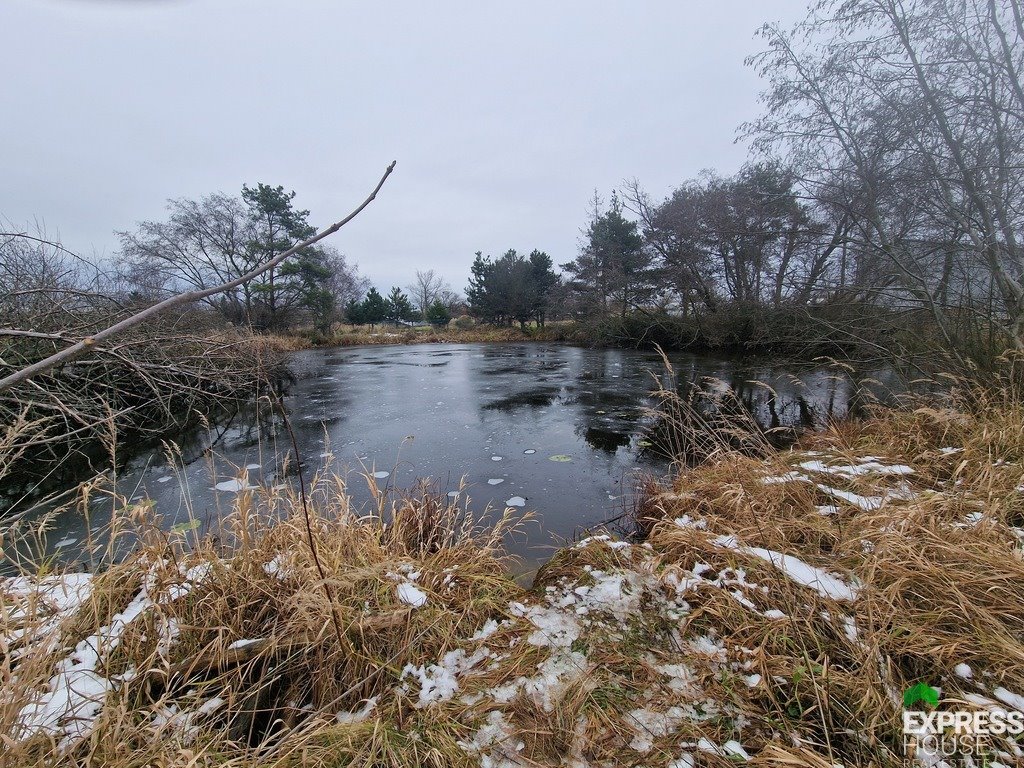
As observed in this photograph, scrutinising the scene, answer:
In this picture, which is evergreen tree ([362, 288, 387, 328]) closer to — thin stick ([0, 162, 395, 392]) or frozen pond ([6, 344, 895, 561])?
frozen pond ([6, 344, 895, 561])

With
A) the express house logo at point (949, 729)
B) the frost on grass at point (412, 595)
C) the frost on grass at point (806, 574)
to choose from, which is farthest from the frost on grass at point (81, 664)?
the frost on grass at point (806, 574)

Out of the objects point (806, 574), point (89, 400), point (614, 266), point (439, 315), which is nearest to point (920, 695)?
point (806, 574)

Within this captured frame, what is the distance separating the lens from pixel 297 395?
921 cm

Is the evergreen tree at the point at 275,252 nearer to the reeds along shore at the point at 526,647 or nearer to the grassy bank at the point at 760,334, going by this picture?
the grassy bank at the point at 760,334

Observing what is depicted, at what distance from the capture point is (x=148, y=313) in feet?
2.20

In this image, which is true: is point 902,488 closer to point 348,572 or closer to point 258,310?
point 348,572

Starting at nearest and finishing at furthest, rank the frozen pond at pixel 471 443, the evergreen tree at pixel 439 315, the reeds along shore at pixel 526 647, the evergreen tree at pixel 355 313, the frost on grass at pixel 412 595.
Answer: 1. the reeds along shore at pixel 526 647
2. the frost on grass at pixel 412 595
3. the frozen pond at pixel 471 443
4. the evergreen tree at pixel 355 313
5. the evergreen tree at pixel 439 315

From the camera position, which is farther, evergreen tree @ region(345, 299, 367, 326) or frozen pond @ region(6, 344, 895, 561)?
evergreen tree @ region(345, 299, 367, 326)

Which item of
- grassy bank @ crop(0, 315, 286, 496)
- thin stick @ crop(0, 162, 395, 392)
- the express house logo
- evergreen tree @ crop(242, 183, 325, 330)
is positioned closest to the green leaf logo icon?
the express house logo

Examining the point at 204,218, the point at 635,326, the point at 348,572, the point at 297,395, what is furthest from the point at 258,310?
the point at 348,572

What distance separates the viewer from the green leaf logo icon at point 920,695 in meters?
1.38

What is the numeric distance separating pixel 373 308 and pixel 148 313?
125 feet

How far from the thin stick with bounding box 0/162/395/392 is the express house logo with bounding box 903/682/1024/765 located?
7.41 ft

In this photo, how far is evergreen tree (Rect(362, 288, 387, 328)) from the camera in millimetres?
35562
